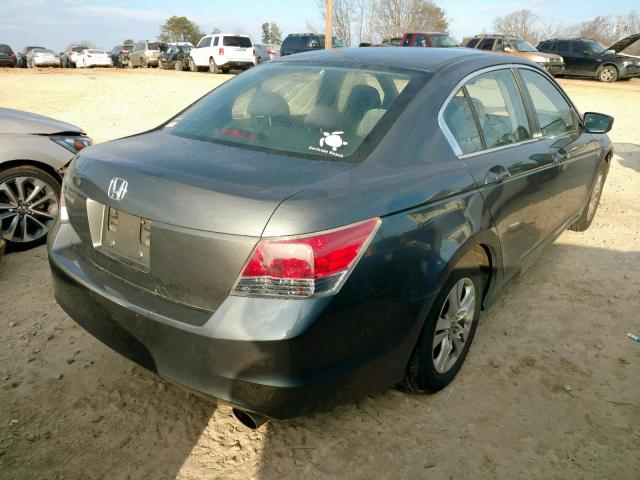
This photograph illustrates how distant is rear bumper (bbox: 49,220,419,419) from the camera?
1.92 m

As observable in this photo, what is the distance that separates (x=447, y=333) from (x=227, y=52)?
26.3 metres

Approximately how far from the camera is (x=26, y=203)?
448cm

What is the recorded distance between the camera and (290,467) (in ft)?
7.63

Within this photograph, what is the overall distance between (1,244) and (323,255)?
308cm

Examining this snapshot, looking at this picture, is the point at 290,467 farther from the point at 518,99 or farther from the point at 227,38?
the point at 227,38

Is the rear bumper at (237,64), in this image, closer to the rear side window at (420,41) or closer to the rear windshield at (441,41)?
the rear side window at (420,41)

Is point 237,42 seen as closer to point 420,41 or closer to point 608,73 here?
point 420,41

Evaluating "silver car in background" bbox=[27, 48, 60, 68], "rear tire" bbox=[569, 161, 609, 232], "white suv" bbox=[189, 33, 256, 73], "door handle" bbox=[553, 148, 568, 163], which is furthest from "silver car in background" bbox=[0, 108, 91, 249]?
"silver car in background" bbox=[27, 48, 60, 68]

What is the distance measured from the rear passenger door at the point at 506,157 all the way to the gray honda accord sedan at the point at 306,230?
0.02 metres

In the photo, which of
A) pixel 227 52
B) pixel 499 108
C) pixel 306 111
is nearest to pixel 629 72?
pixel 227 52

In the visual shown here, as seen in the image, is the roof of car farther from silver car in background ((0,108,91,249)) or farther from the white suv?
the white suv

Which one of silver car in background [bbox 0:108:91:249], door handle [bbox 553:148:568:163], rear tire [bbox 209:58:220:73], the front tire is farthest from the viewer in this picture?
rear tire [bbox 209:58:220:73]

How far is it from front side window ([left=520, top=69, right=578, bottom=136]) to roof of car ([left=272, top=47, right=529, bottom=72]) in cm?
34

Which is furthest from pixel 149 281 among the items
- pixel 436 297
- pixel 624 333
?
pixel 624 333
